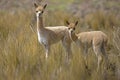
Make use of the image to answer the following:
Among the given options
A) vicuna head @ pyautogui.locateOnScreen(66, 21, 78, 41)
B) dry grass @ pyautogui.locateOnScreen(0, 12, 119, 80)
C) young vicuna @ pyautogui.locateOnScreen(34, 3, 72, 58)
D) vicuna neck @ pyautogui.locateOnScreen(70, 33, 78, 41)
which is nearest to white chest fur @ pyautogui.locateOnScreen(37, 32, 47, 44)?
young vicuna @ pyautogui.locateOnScreen(34, 3, 72, 58)

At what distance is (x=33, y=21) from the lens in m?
13.1

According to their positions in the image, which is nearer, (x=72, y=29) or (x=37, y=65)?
(x=37, y=65)

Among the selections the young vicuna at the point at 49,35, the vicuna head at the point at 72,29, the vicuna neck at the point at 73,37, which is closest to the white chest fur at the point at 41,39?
the young vicuna at the point at 49,35

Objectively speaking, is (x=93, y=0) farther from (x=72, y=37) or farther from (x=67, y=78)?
(x=67, y=78)

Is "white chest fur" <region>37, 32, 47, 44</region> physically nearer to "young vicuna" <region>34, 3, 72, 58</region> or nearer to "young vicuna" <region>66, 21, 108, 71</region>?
"young vicuna" <region>34, 3, 72, 58</region>

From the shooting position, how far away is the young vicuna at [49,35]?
29.8 ft

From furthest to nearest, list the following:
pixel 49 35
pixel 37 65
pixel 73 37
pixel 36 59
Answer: pixel 73 37 → pixel 49 35 → pixel 36 59 → pixel 37 65

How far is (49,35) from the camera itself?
9.36 meters

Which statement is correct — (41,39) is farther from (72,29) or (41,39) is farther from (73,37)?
(73,37)

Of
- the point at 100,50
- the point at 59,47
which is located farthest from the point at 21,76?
the point at 100,50

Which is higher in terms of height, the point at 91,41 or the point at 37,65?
the point at 91,41

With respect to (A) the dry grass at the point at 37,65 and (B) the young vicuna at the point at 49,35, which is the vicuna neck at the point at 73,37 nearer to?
(B) the young vicuna at the point at 49,35

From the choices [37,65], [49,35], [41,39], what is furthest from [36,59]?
[49,35]

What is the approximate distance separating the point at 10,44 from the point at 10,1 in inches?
370
